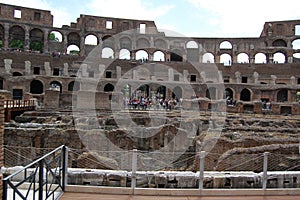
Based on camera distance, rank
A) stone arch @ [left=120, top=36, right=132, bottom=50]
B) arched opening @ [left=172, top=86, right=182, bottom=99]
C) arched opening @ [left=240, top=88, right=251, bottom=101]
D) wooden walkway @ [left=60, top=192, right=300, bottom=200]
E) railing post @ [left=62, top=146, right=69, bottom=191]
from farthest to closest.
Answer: stone arch @ [left=120, top=36, right=132, bottom=50] < arched opening @ [left=240, top=88, right=251, bottom=101] < arched opening @ [left=172, top=86, right=182, bottom=99] < railing post @ [left=62, top=146, right=69, bottom=191] < wooden walkway @ [left=60, top=192, right=300, bottom=200]

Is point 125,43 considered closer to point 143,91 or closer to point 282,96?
point 143,91

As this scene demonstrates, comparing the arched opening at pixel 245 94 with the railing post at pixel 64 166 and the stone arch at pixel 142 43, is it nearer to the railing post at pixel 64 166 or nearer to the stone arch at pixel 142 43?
the stone arch at pixel 142 43

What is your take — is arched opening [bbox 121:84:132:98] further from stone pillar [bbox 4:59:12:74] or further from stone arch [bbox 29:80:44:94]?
stone pillar [bbox 4:59:12:74]

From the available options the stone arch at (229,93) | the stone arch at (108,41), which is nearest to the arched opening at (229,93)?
the stone arch at (229,93)

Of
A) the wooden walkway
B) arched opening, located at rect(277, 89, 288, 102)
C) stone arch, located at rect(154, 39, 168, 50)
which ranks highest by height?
stone arch, located at rect(154, 39, 168, 50)

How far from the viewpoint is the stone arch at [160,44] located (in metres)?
47.2

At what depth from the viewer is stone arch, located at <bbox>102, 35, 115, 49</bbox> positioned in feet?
153

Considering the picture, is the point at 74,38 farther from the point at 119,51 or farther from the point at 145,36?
the point at 145,36

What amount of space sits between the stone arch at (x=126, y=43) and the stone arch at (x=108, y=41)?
144 centimetres

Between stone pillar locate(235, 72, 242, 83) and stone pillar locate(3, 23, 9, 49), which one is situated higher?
stone pillar locate(3, 23, 9, 49)

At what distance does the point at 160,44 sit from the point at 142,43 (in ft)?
8.89

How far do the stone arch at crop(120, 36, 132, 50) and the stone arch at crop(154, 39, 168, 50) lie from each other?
390 centimetres

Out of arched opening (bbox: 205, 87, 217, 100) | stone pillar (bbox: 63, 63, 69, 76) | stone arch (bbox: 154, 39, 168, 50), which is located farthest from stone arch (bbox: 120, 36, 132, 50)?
arched opening (bbox: 205, 87, 217, 100)

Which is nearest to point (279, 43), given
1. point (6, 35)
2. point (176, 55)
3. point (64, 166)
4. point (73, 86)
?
point (176, 55)
